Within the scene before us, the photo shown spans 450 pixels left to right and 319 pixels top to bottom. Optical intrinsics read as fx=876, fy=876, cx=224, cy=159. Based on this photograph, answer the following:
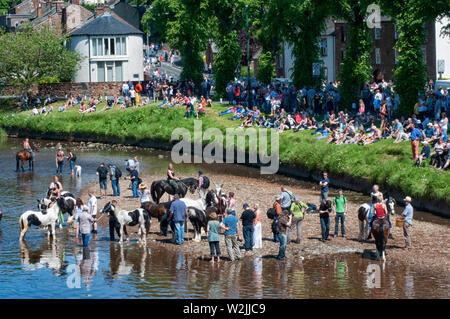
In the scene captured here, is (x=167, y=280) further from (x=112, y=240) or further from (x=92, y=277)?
(x=112, y=240)

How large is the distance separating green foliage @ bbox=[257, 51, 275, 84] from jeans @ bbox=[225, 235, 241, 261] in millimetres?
46712

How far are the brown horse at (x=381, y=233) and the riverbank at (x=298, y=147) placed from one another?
8412 millimetres

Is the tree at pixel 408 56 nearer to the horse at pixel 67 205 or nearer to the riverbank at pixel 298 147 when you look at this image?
the riverbank at pixel 298 147

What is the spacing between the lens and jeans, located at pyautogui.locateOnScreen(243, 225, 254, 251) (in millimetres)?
29625

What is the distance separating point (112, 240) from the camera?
Answer: 3198cm

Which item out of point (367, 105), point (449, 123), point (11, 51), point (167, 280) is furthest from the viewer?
point (11, 51)

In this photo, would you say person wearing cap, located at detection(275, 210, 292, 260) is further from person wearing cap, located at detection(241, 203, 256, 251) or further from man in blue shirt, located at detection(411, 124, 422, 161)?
man in blue shirt, located at detection(411, 124, 422, 161)

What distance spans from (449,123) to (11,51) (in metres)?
46.5

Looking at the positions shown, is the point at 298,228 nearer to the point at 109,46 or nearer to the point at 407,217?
the point at 407,217

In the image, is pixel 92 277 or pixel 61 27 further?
pixel 61 27

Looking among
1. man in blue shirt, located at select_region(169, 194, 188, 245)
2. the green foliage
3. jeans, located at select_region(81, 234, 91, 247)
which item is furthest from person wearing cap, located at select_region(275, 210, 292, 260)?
the green foliage

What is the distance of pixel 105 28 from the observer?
87188mm

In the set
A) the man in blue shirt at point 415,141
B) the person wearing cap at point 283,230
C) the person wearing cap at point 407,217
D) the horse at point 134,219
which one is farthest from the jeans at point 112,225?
the man in blue shirt at point 415,141
